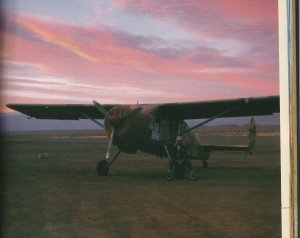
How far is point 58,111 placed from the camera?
1.65 meters

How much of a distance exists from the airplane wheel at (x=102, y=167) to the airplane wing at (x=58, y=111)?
205mm

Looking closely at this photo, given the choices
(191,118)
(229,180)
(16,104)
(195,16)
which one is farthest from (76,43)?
A: (229,180)

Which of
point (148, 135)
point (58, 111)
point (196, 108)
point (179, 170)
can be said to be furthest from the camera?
point (148, 135)

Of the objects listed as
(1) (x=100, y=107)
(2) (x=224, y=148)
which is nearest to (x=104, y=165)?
(1) (x=100, y=107)

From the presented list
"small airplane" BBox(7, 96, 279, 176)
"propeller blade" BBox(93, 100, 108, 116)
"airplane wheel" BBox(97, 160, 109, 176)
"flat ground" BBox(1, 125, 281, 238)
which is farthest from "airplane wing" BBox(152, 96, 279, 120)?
"airplane wheel" BBox(97, 160, 109, 176)

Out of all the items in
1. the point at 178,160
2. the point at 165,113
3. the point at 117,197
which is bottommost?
the point at 117,197

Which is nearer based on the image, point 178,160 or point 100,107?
point 100,107

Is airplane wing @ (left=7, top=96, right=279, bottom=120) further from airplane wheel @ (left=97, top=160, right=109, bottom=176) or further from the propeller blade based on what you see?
airplane wheel @ (left=97, top=160, right=109, bottom=176)

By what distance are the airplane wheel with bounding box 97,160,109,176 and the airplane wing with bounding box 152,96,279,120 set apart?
1.19 feet

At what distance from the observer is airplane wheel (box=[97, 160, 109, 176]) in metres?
1.67

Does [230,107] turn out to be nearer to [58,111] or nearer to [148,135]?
[58,111]

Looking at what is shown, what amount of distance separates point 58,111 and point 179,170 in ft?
2.26

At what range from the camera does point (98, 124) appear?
1.90m

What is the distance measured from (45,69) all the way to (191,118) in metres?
0.72
